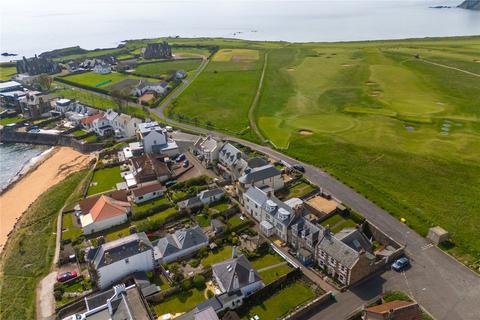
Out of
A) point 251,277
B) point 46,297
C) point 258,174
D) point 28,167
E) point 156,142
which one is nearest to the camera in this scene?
point 251,277

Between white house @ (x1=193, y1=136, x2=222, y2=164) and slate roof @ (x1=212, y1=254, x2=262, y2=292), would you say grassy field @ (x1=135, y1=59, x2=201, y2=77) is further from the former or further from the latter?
slate roof @ (x1=212, y1=254, x2=262, y2=292)

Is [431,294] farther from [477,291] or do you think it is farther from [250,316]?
[250,316]

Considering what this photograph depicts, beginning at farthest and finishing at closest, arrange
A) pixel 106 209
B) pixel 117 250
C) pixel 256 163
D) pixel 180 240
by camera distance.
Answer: pixel 256 163 → pixel 106 209 → pixel 180 240 → pixel 117 250

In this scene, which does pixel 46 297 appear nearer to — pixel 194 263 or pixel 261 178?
pixel 194 263

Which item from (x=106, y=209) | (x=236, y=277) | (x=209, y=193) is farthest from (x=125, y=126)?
(x=236, y=277)

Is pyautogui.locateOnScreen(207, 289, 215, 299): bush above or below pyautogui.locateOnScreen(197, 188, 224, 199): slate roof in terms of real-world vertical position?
below

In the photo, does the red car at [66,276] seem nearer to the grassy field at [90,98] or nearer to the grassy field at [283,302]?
the grassy field at [283,302]

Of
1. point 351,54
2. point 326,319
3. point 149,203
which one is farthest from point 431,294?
point 351,54

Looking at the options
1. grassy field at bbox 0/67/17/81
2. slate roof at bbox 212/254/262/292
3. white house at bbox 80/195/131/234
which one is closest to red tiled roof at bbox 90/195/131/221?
white house at bbox 80/195/131/234
